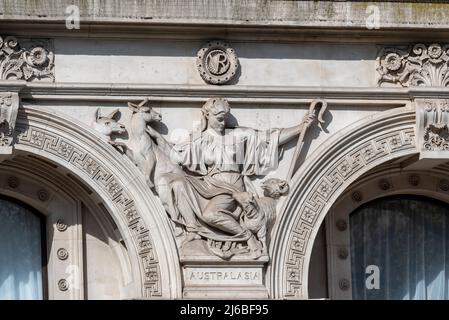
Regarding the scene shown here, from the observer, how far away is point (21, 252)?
21.8 metres

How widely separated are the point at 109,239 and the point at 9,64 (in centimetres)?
200

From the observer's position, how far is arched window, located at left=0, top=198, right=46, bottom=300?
855 inches

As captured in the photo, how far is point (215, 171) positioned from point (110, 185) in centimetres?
102

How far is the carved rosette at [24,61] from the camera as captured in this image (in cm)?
2122

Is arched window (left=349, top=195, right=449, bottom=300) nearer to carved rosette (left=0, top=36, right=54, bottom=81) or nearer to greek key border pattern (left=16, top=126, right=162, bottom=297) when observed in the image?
greek key border pattern (left=16, top=126, right=162, bottom=297)

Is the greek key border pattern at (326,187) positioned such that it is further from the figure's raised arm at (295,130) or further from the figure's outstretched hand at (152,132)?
the figure's outstretched hand at (152,132)

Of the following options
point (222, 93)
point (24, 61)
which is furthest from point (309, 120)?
point (24, 61)

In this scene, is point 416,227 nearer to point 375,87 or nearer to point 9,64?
point 375,87

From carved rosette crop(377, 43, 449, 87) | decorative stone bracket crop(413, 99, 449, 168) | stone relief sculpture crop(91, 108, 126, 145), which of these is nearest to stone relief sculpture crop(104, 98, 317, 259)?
stone relief sculpture crop(91, 108, 126, 145)

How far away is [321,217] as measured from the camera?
21.7m

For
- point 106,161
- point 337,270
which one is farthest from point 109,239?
point 337,270

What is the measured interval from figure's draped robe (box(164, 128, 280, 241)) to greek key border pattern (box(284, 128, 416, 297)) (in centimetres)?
51

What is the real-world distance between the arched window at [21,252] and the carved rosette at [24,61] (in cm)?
135

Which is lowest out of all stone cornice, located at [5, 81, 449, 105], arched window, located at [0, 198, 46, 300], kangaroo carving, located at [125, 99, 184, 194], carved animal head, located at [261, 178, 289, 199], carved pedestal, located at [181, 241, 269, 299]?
carved pedestal, located at [181, 241, 269, 299]
